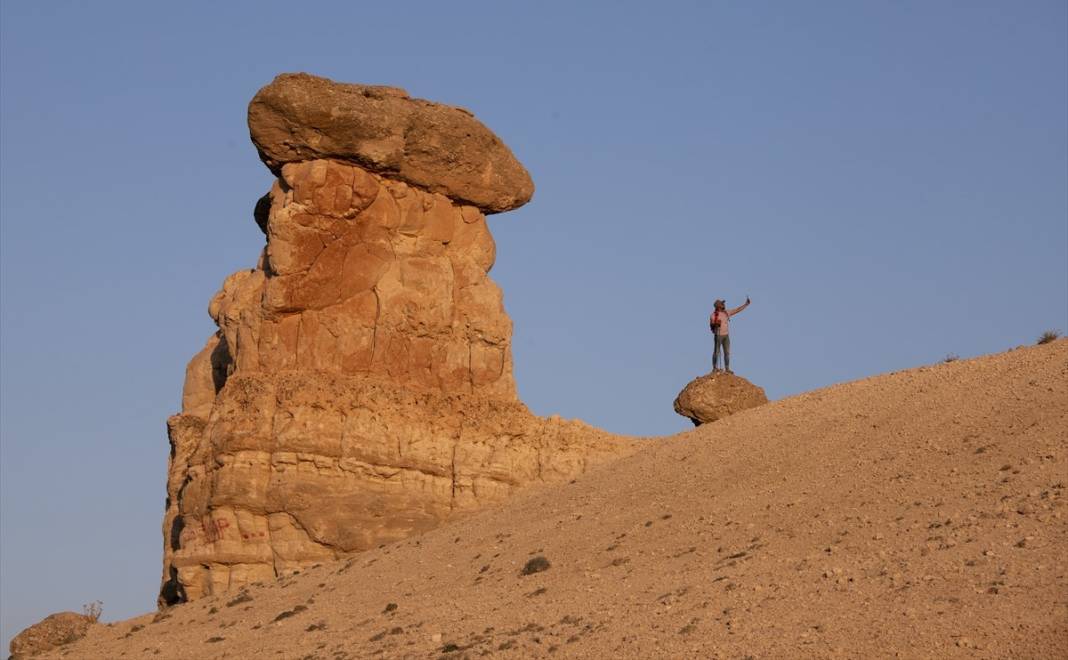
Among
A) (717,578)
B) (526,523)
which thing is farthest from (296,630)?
(717,578)

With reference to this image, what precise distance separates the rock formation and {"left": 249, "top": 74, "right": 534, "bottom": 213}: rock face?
1.4 inches

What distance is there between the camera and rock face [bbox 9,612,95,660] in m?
30.8

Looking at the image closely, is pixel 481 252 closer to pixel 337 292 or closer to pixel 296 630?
pixel 337 292

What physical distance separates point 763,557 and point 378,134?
480 inches

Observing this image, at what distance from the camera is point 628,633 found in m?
21.8

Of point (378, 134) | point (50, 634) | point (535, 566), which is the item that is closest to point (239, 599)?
point (50, 634)

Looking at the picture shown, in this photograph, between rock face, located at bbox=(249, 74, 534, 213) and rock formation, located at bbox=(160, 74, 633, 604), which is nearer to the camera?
rock formation, located at bbox=(160, 74, 633, 604)

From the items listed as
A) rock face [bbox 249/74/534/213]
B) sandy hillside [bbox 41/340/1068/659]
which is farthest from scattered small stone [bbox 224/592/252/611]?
rock face [bbox 249/74/534/213]

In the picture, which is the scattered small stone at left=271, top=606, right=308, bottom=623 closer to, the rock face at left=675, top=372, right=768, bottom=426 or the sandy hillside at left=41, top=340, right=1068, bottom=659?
the sandy hillside at left=41, top=340, right=1068, bottom=659

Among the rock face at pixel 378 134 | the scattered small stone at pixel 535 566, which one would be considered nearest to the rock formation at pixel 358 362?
the rock face at pixel 378 134

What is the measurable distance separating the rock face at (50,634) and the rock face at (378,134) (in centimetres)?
900

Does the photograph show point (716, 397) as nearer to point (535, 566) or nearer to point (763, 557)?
point (535, 566)

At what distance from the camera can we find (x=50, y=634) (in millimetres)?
31109

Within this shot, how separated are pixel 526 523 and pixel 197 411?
9.55m
